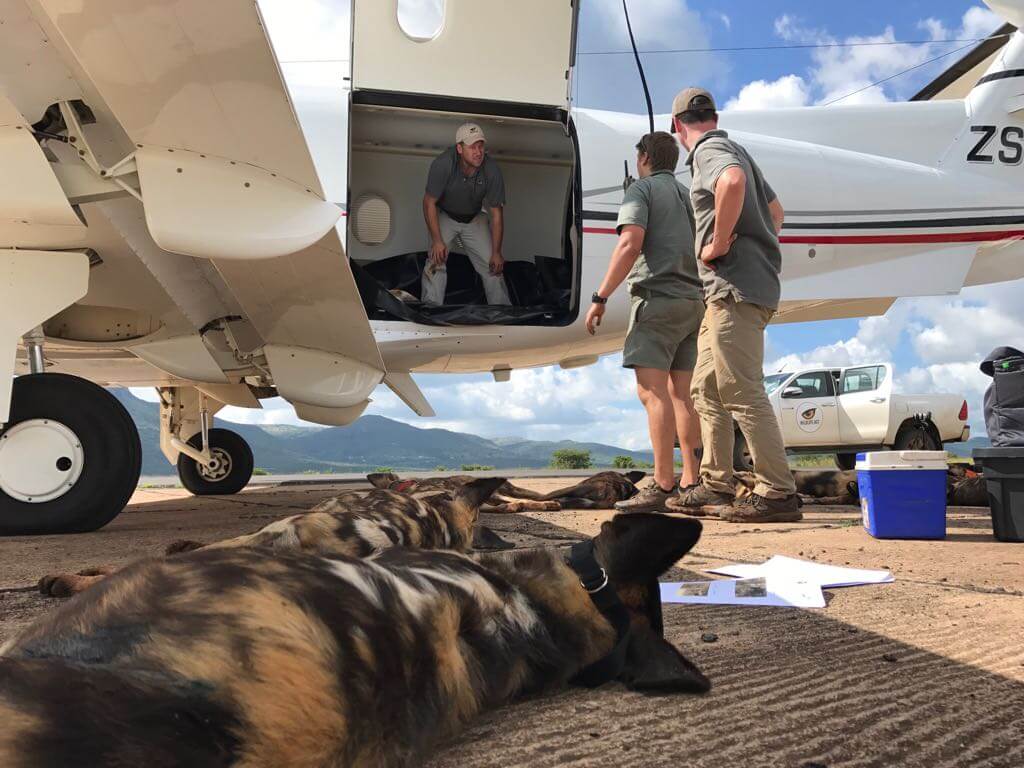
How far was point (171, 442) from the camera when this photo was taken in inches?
202

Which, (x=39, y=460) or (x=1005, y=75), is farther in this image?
(x=1005, y=75)

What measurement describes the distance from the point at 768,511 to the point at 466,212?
104 inches

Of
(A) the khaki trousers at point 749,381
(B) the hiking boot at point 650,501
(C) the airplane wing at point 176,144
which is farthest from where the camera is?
(B) the hiking boot at point 650,501

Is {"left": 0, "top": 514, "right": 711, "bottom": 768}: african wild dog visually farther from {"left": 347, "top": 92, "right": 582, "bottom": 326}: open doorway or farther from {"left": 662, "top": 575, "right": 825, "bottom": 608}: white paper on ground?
{"left": 347, "top": 92, "right": 582, "bottom": 326}: open doorway

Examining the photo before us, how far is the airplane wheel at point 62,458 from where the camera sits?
277cm

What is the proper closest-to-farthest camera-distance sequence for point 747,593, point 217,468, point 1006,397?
point 747,593 → point 1006,397 → point 217,468

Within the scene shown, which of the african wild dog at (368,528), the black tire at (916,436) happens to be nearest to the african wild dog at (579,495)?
the african wild dog at (368,528)

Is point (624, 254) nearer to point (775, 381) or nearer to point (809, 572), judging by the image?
point (809, 572)

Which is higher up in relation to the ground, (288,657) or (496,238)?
(496,238)

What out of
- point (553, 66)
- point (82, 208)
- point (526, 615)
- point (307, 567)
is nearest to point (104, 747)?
point (307, 567)

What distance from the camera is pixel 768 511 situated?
300cm

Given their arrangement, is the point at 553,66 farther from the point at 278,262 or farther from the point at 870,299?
the point at 870,299

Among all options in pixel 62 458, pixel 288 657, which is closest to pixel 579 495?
pixel 62 458

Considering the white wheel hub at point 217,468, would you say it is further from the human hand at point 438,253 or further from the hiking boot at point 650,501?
the hiking boot at point 650,501
